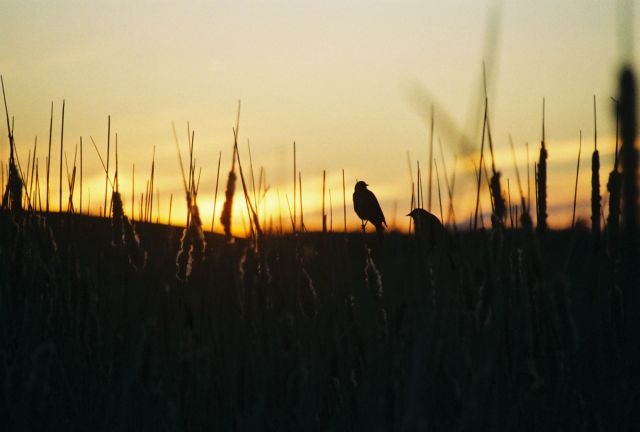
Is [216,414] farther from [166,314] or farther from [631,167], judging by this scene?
[631,167]

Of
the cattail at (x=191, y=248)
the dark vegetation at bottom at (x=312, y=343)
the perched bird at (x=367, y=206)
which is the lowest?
the dark vegetation at bottom at (x=312, y=343)

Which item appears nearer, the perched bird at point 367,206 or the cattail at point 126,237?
the cattail at point 126,237

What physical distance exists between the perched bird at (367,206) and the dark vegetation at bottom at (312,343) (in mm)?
4280

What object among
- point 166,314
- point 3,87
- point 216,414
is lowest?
point 216,414

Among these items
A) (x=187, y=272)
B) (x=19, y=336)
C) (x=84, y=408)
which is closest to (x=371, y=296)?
(x=187, y=272)

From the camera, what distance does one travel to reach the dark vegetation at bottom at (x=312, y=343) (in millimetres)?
1471

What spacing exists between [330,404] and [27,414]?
67cm

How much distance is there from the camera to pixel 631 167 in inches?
27.0

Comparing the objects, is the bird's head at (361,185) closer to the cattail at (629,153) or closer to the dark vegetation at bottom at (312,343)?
the dark vegetation at bottom at (312,343)

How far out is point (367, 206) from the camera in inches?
258

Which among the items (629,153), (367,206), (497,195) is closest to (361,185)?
(367,206)

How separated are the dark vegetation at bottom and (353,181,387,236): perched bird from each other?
4280mm

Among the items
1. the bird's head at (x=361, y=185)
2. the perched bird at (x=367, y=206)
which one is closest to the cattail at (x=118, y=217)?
the perched bird at (x=367, y=206)

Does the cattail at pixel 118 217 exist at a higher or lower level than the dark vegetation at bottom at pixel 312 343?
higher
